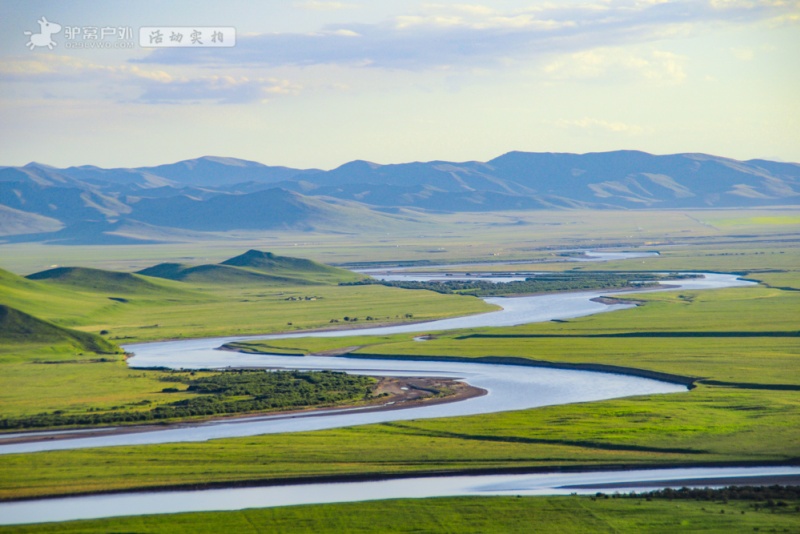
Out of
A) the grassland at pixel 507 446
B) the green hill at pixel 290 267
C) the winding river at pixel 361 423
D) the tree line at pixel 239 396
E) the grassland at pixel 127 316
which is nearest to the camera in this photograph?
the winding river at pixel 361 423

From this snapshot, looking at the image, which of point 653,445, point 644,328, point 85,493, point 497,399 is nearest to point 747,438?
point 653,445

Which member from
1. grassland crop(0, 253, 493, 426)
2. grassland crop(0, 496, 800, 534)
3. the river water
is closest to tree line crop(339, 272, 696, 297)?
grassland crop(0, 253, 493, 426)

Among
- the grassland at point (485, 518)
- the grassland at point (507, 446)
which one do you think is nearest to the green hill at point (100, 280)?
the grassland at point (507, 446)

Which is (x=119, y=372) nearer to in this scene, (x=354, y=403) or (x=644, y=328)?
(x=354, y=403)

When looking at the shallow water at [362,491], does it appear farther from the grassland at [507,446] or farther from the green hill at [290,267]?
the green hill at [290,267]

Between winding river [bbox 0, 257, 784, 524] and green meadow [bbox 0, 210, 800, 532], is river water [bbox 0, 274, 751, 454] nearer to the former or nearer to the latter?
winding river [bbox 0, 257, 784, 524]

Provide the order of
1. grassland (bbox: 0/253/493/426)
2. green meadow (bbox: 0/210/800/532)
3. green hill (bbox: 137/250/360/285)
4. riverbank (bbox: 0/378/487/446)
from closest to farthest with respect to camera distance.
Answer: green meadow (bbox: 0/210/800/532)
riverbank (bbox: 0/378/487/446)
grassland (bbox: 0/253/493/426)
green hill (bbox: 137/250/360/285)
